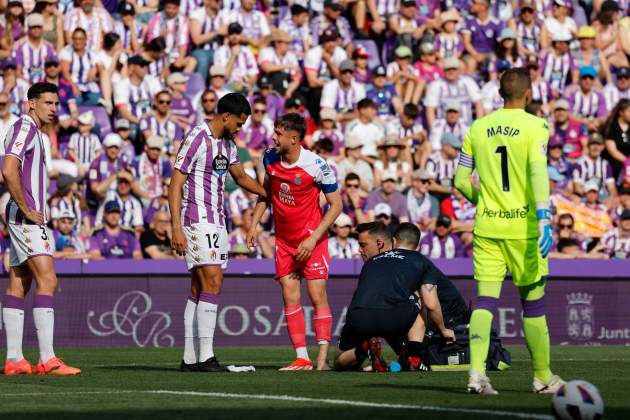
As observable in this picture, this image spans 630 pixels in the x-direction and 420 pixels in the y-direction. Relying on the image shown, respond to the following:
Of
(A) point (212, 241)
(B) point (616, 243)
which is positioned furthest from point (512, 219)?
(B) point (616, 243)

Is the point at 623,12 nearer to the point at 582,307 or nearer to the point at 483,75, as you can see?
the point at 483,75

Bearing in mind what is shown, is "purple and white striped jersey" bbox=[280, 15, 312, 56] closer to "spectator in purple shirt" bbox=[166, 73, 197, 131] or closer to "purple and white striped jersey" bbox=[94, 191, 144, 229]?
"spectator in purple shirt" bbox=[166, 73, 197, 131]

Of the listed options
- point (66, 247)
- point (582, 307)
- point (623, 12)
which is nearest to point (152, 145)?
point (66, 247)

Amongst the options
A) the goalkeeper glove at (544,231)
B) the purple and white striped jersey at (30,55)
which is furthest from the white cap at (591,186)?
the goalkeeper glove at (544,231)

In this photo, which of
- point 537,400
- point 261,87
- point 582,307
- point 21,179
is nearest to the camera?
point 537,400

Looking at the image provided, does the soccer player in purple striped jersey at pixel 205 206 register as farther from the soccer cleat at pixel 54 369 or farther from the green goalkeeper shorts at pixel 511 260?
the green goalkeeper shorts at pixel 511 260

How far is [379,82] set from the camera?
2411 cm

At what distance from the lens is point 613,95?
83.9ft

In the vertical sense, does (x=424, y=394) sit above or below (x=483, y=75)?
below

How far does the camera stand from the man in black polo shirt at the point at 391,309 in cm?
1252

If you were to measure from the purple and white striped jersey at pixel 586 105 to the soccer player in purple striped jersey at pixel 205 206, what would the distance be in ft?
45.4

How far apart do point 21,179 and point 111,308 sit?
6979 millimetres

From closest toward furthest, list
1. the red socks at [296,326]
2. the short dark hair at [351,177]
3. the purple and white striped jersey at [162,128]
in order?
the red socks at [296,326]
the short dark hair at [351,177]
the purple and white striped jersey at [162,128]

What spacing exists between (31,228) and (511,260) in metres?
4.30
